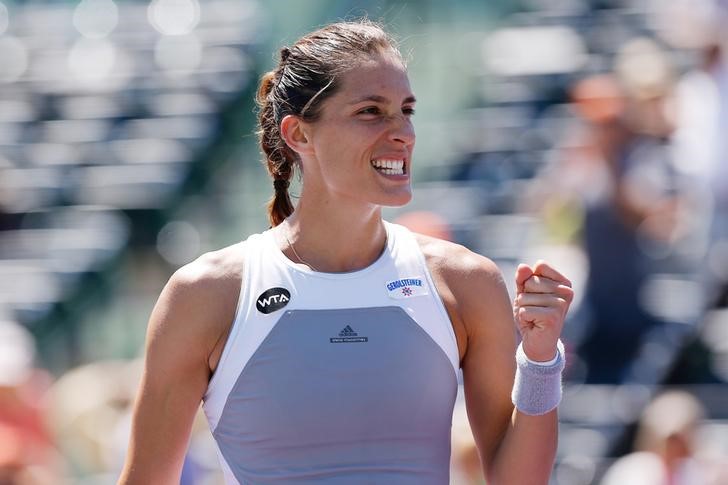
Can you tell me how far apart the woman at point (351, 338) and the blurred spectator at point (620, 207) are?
2.97 m

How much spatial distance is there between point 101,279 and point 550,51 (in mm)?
2598

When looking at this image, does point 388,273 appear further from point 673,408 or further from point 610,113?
point 610,113

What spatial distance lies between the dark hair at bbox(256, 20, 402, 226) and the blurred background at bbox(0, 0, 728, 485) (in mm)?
2242

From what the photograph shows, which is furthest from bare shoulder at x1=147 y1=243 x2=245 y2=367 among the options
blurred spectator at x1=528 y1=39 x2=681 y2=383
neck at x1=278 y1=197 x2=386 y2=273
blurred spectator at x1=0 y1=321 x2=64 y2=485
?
blurred spectator at x1=528 y1=39 x2=681 y2=383

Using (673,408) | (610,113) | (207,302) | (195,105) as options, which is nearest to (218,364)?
(207,302)

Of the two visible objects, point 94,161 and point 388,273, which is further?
point 94,161

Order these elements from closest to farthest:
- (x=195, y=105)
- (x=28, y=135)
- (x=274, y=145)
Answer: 1. (x=274, y=145)
2. (x=195, y=105)
3. (x=28, y=135)

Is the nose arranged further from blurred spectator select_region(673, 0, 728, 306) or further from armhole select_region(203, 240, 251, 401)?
blurred spectator select_region(673, 0, 728, 306)

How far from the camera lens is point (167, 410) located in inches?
94.9

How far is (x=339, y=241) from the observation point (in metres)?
2.51

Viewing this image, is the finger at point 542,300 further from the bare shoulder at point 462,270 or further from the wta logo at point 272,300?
the wta logo at point 272,300

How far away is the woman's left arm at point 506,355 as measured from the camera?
2295mm

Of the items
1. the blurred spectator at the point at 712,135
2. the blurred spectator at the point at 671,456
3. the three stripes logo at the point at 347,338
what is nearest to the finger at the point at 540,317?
the three stripes logo at the point at 347,338

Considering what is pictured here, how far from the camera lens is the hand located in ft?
7.50
